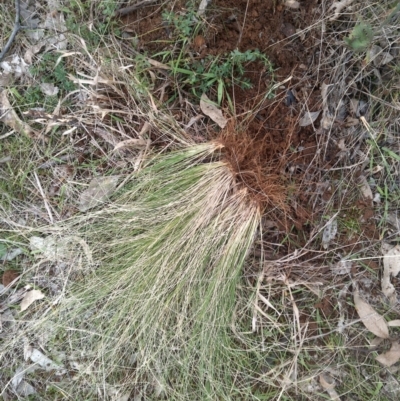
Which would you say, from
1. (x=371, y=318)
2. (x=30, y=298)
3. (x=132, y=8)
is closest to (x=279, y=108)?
(x=132, y=8)

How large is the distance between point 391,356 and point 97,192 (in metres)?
1.24

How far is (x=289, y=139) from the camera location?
162 centimetres

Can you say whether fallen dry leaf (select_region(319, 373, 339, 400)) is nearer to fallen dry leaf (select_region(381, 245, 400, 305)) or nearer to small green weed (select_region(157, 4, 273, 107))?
fallen dry leaf (select_region(381, 245, 400, 305))

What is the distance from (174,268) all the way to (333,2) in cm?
111

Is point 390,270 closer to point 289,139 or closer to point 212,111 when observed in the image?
point 289,139

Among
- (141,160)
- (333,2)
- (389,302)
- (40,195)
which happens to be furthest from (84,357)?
(333,2)

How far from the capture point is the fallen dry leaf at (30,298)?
1.70m

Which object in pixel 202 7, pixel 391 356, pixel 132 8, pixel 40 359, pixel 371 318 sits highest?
pixel 132 8

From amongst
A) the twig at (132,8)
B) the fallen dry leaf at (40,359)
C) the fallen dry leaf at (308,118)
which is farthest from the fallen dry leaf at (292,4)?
the fallen dry leaf at (40,359)

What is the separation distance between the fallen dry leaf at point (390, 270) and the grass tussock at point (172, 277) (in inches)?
20.4

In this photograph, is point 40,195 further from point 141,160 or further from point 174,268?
point 174,268

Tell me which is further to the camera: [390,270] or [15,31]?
[15,31]

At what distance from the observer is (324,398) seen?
5.35 feet

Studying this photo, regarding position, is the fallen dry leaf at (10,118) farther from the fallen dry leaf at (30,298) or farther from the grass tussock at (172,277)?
the fallen dry leaf at (30,298)
